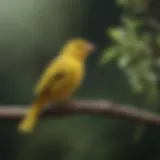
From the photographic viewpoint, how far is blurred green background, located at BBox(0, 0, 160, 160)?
1843mm

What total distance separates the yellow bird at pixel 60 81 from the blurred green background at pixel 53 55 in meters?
0.46

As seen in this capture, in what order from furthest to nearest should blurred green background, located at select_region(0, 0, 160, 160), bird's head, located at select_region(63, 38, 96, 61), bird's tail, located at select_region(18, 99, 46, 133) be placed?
blurred green background, located at select_region(0, 0, 160, 160), bird's head, located at select_region(63, 38, 96, 61), bird's tail, located at select_region(18, 99, 46, 133)

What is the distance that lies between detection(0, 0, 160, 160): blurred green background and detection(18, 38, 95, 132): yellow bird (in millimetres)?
461

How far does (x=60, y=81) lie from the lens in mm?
1290

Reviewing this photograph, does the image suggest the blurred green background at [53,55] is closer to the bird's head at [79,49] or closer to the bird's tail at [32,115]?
the bird's head at [79,49]

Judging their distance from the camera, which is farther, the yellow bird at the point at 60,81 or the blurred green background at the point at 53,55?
the blurred green background at the point at 53,55

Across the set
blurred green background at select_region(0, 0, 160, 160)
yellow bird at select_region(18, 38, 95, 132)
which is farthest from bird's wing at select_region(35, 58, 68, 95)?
blurred green background at select_region(0, 0, 160, 160)

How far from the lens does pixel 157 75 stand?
3.86 feet

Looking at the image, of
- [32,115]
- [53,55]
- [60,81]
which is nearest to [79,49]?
[60,81]

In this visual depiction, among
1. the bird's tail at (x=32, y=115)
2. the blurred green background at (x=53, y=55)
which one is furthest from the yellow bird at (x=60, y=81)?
the blurred green background at (x=53, y=55)

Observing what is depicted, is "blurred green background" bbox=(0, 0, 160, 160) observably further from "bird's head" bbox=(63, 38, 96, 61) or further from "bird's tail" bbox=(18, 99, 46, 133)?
"bird's tail" bbox=(18, 99, 46, 133)

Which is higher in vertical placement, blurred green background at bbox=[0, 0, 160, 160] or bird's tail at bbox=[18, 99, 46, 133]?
bird's tail at bbox=[18, 99, 46, 133]

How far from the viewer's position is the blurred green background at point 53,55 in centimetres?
184

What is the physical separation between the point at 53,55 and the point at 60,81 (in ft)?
1.92
